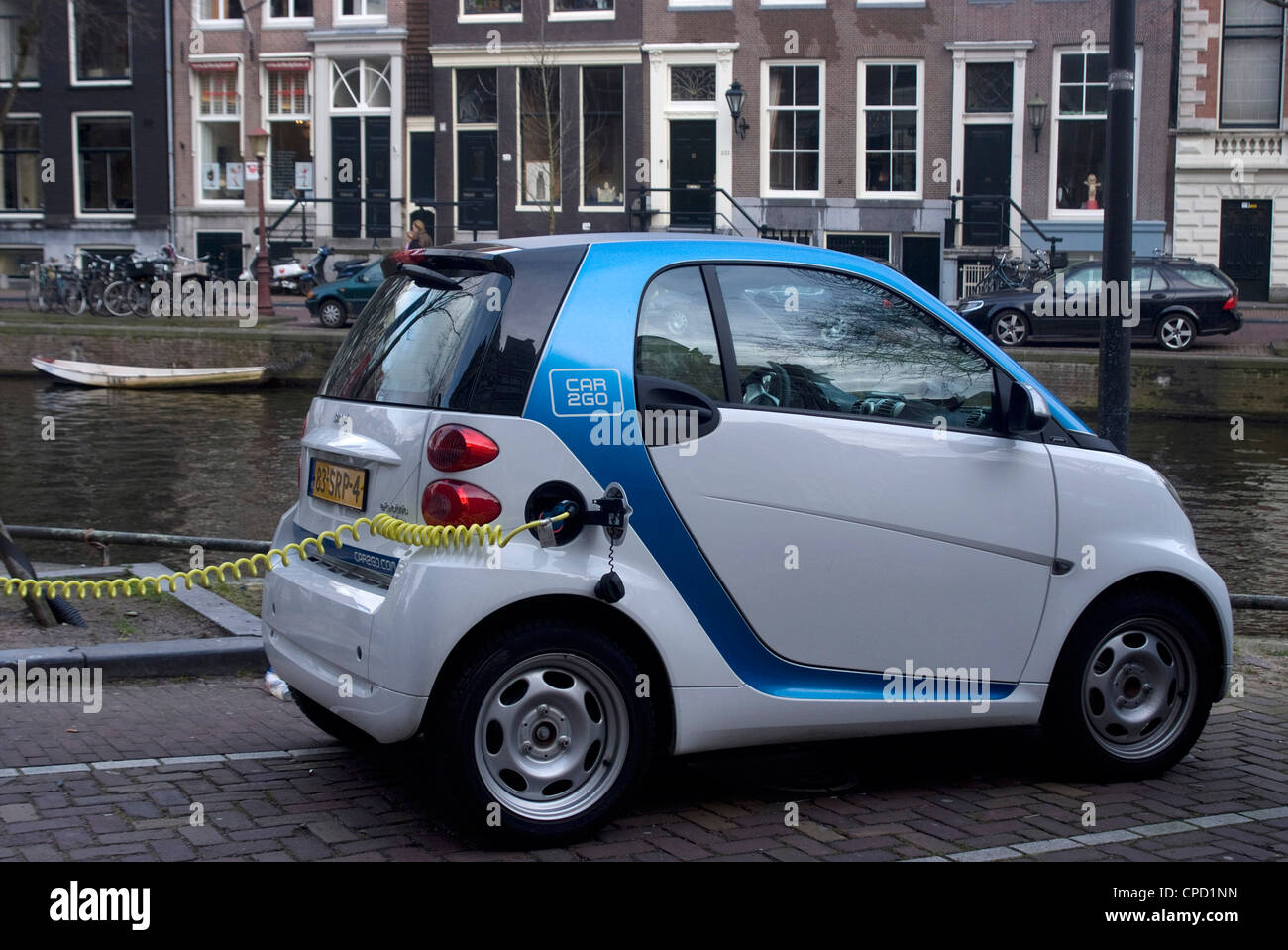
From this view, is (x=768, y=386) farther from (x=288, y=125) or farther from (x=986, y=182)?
(x=288, y=125)

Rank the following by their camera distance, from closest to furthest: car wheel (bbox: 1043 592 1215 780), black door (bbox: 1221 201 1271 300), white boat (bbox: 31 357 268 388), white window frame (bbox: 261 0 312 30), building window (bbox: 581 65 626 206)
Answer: car wheel (bbox: 1043 592 1215 780) → white boat (bbox: 31 357 268 388) → black door (bbox: 1221 201 1271 300) → building window (bbox: 581 65 626 206) → white window frame (bbox: 261 0 312 30)

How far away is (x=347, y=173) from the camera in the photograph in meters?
37.1

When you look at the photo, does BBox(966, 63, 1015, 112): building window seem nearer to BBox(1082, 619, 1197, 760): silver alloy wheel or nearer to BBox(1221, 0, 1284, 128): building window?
BBox(1221, 0, 1284, 128): building window

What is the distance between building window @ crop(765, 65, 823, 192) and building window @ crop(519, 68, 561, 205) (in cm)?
521

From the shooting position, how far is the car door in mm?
4395

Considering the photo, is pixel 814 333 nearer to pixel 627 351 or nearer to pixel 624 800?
pixel 627 351

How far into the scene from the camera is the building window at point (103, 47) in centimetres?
3869

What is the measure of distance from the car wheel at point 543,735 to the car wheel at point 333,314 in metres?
24.0

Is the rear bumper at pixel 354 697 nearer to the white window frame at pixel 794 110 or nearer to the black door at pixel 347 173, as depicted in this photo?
the white window frame at pixel 794 110

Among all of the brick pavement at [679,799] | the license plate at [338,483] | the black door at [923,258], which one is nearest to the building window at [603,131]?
the black door at [923,258]

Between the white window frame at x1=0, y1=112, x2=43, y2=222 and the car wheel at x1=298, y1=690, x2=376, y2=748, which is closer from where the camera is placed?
the car wheel at x1=298, y1=690, x2=376, y2=748

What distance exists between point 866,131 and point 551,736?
31.2m

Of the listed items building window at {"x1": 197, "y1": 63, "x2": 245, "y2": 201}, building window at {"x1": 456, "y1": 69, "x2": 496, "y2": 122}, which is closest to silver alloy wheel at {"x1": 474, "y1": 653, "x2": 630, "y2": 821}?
building window at {"x1": 456, "y1": 69, "x2": 496, "y2": 122}

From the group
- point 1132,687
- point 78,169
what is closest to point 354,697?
point 1132,687
